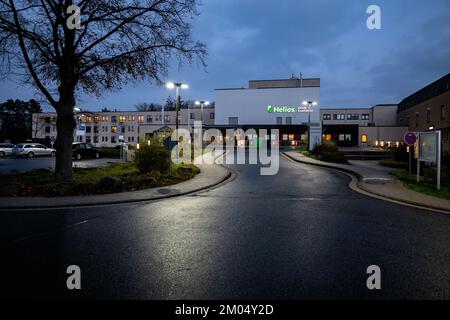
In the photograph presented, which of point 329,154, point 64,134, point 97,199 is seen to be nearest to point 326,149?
point 329,154

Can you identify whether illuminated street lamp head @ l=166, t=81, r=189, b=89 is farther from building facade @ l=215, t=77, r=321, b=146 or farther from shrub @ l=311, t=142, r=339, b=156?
building facade @ l=215, t=77, r=321, b=146

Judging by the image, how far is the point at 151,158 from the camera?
17953 millimetres

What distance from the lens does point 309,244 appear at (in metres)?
6.20

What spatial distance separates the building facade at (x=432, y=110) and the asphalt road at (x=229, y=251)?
28469 millimetres

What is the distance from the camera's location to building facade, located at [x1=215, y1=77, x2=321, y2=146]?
62.0 m

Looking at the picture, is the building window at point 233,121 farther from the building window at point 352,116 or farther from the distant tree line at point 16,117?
the distant tree line at point 16,117

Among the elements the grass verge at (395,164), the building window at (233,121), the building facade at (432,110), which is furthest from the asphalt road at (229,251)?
the building window at (233,121)

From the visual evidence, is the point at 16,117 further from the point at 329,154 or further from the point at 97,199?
the point at 97,199

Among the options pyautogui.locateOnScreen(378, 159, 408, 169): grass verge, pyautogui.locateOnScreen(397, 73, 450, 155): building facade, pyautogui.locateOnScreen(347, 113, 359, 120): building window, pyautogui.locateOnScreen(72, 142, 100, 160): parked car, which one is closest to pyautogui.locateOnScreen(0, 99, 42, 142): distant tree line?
pyautogui.locateOnScreen(72, 142, 100, 160): parked car

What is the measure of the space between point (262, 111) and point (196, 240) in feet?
195

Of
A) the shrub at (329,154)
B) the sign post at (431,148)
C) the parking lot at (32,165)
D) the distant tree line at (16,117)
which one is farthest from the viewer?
the distant tree line at (16,117)

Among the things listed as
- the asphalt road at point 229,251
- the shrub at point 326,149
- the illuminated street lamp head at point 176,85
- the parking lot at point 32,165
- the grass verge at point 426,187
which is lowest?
the asphalt road at point 229,251

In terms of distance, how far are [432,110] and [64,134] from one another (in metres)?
47.0

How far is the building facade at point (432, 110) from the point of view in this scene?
3841cm
